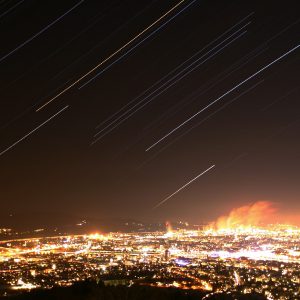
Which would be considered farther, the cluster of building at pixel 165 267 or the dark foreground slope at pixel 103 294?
the cluster of building at pixel 165 267

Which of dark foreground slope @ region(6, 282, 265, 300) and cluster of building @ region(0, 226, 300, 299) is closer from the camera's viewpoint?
dark foreground slope @ region(6, 282, 265, 300)

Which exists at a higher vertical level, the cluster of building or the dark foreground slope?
the cluster of building

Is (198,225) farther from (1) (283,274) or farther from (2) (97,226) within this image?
(1) (283,274)

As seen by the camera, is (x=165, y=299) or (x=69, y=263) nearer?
(x=165, y=299)

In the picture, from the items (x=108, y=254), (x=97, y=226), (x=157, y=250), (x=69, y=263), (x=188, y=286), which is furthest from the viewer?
(x=97, y=226)

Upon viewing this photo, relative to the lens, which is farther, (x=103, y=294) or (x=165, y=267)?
(x=165, y=267)

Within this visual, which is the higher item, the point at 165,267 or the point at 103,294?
the point at 165,267

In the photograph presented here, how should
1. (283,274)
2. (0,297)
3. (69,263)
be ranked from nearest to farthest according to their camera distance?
(0,297) → (283,274) → (69,263)

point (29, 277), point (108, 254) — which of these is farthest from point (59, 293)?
point (108, 254)
